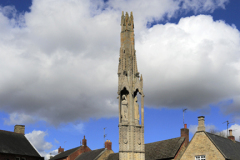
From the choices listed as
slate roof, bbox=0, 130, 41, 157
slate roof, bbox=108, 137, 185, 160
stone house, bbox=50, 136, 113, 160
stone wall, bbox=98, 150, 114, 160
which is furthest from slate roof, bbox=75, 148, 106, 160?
slate roof, bbox=108, 137, 185, 160

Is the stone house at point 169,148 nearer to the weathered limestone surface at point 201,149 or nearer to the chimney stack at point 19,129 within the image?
the weathered limestone surface at point 201,149

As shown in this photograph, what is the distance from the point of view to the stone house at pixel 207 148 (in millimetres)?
27016

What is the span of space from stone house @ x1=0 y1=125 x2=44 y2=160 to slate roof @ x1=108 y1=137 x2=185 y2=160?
1842 centimetres

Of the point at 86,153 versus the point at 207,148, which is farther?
the point at 86,153

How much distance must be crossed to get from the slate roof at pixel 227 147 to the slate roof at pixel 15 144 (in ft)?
87.7

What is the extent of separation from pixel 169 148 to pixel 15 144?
909 inches

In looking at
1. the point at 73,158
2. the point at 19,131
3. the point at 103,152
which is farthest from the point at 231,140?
the point at 19,131

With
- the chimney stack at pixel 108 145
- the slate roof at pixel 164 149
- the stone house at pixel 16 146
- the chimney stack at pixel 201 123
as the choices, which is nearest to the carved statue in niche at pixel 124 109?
the chimney stack at pixel 201 123

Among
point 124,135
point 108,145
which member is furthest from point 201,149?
point 108,145

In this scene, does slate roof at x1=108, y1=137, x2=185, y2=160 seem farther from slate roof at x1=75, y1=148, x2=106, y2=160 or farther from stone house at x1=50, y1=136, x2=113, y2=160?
slate roof at x1=75, y1=148, x2=106, y2=160

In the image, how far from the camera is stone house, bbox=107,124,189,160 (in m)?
30.9

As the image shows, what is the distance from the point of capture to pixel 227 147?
28875mm

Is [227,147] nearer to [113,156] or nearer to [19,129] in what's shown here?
[113,156]

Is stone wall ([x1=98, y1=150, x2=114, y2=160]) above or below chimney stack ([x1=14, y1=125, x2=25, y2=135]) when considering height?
below
